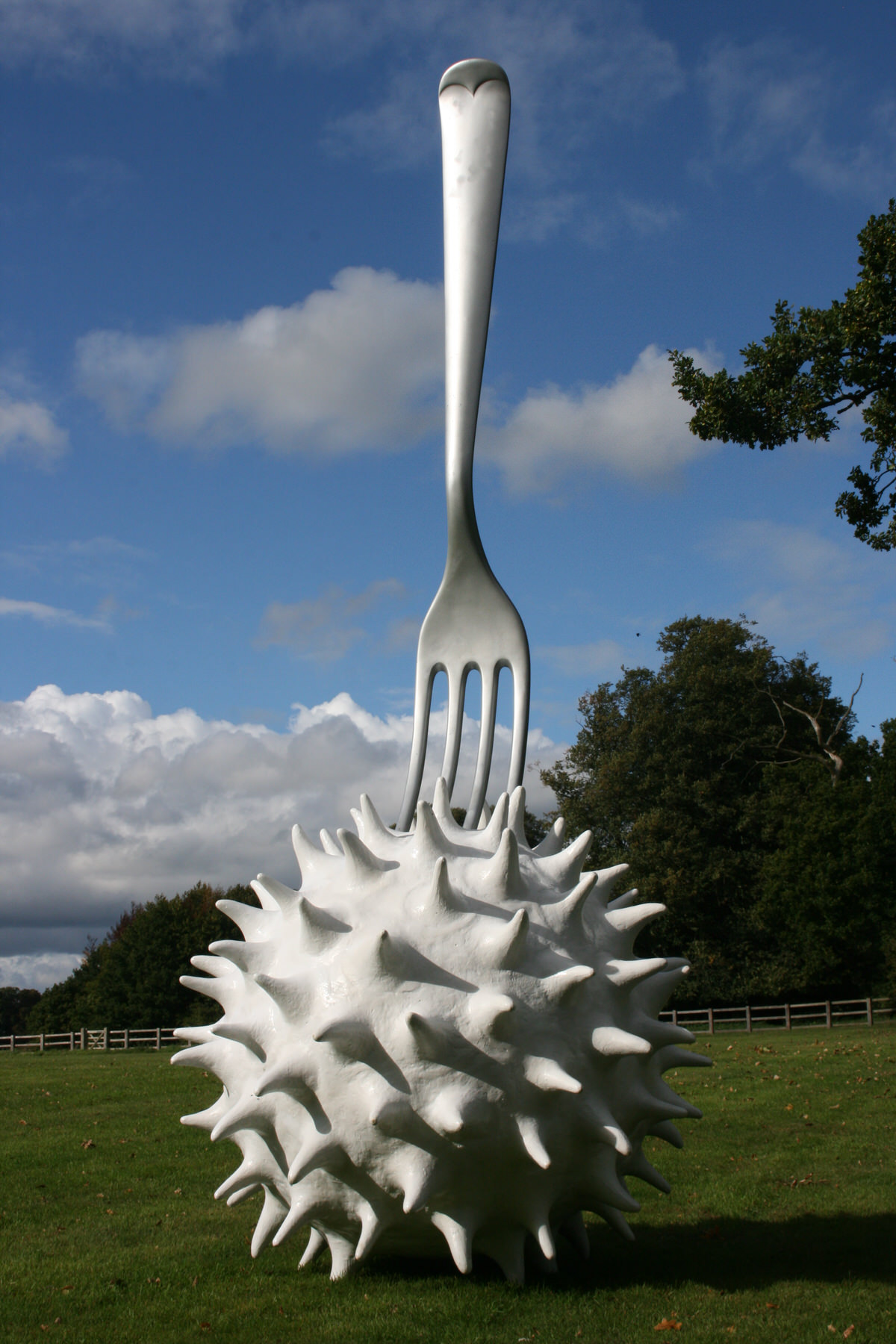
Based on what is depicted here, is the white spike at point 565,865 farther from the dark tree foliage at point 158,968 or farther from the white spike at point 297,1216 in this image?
the dark tree foliage at point 158,968

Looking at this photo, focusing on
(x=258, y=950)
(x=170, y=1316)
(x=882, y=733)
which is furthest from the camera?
(x=882, y=733)

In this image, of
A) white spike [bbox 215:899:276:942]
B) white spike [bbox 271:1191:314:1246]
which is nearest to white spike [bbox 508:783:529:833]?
white spike [bbox 215:899:276:942]

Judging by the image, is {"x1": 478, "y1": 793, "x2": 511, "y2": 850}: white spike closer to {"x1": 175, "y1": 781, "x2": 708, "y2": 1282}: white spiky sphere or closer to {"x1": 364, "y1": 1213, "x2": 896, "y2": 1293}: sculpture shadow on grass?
{"x1": 175, "y1": 781, "x2": 708, "y2": 1282}: white spiky sphere

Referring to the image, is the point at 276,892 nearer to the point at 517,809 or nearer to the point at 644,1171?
the point at 517,809

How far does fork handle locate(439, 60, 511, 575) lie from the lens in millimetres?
7574

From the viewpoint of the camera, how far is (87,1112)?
16531 mm

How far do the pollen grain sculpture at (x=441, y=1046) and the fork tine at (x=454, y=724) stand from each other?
2.83 feet

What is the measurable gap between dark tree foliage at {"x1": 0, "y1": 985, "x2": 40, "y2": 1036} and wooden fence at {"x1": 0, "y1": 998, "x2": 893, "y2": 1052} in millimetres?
69943

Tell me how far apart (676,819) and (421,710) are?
33959mm

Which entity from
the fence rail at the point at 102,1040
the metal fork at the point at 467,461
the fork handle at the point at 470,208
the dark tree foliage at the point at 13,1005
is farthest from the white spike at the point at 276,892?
the dark tree foliage at the point at 13,1005

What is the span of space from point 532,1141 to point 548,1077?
331mm

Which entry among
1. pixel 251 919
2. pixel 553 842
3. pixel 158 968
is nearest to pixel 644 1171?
pixel 553 842

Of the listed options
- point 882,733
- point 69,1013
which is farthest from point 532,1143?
point 69,1013

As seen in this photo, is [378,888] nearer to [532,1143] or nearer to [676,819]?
[532,1143]
